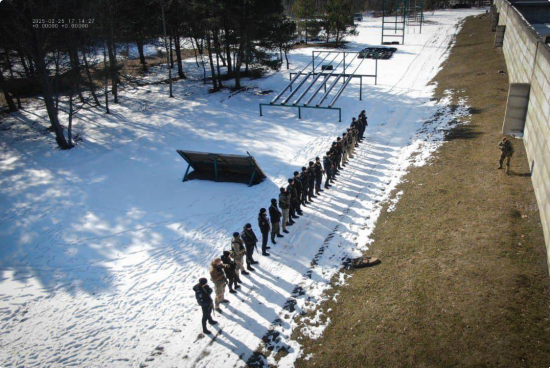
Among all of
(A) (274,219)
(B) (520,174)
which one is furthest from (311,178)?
(B) (520,174)

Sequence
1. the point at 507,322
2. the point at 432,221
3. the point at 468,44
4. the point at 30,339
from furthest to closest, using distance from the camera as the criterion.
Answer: the point at 468,44
the point at 432,221
the point at 30,339
the point at 507,322

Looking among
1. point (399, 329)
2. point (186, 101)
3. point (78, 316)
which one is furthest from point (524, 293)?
point (186, 101)

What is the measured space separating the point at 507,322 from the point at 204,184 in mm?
10871

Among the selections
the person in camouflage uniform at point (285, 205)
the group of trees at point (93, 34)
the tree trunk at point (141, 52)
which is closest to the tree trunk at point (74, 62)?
the group of trees at point (93, 34)

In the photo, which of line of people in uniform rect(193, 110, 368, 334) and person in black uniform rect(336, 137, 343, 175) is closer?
line of people in uniform rect(193, 110, 368, 334)

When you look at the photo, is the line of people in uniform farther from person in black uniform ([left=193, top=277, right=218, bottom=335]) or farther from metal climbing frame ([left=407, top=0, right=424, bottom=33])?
metal climbing frame ([left=407, top=0, right=424, bottom=33])

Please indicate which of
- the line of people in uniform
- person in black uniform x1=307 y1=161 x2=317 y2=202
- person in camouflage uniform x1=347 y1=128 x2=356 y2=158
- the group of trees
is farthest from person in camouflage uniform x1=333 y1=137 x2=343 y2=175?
the group of trees

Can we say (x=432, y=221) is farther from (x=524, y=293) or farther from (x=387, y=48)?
(x=387, y=48)

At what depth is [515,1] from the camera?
37750 mm

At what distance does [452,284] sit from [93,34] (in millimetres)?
19863

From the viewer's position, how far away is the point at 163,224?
41.2 feet

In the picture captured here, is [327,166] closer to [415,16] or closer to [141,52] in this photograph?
[141,52]

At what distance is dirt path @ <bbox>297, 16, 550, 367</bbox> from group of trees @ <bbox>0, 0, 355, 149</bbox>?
16.4 metres

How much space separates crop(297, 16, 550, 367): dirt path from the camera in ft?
22.0
